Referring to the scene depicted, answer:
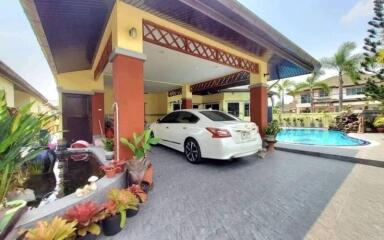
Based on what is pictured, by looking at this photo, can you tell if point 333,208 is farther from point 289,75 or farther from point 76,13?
point 289,75

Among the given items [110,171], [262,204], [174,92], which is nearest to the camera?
[262,204]

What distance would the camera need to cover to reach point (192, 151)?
5145mm

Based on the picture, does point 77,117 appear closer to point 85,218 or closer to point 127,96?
point 127,96

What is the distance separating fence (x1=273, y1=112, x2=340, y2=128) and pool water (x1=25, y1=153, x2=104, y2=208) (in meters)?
16.7

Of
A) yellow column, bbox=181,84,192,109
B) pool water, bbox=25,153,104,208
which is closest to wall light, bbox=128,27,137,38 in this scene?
pool water, bbox=25,153,104,208

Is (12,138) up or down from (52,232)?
up

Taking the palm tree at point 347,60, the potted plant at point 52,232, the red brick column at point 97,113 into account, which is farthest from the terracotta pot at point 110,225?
the palm tree at point 347,60

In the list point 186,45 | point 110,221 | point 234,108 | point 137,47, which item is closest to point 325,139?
point 234,108

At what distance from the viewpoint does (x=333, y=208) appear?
8.95 feet

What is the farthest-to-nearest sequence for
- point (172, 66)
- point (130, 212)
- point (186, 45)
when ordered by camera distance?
point (172, 66), point (186, 45), point (130, 212)

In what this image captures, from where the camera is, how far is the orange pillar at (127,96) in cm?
351

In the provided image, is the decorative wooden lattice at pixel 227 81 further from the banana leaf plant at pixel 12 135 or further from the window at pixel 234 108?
the banana leaf plant at pixel 12 135

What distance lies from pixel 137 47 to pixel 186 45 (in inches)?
67.1

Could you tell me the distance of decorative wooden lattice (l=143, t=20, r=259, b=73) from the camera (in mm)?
4320
